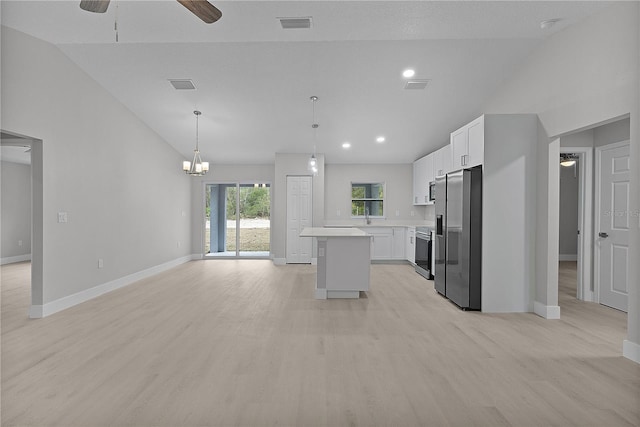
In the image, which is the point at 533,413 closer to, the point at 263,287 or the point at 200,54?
the point at 263,287

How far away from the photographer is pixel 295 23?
11.5 ft

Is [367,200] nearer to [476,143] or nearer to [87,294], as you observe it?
[476,143]

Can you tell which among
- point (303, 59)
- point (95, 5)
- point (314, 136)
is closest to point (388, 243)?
point (314, 136)

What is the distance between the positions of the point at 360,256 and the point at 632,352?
2881 millimetres

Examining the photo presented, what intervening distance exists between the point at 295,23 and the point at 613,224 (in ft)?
14.8

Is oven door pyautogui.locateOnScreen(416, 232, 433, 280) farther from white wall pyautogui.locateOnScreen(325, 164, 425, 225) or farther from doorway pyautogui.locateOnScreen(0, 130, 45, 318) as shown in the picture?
doorway pyautogui.locateOnScreen(0, 130, 45, 318)

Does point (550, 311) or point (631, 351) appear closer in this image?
point (631, 351)

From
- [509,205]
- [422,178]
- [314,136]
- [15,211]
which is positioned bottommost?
[15,211]

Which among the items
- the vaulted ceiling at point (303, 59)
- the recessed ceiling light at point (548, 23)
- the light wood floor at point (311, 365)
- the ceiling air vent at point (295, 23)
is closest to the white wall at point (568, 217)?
the vaulted ceiling at point (303, 59)

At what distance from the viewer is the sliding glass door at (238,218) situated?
8898mm

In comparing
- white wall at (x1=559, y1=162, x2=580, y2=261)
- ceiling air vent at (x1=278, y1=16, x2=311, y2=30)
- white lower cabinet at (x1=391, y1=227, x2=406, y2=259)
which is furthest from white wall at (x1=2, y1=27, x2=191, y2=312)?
white wall at (x1=559, y1=162, x2=580, y2=261)

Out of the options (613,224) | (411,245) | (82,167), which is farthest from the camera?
(411,245)

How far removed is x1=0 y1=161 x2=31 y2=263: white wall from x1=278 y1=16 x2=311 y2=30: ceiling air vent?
27.2ft

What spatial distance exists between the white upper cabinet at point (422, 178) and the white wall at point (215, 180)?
11.2 ft
